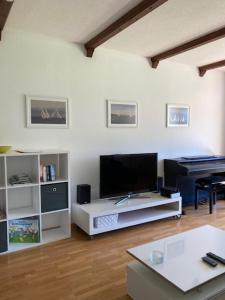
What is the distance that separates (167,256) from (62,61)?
8.58ft

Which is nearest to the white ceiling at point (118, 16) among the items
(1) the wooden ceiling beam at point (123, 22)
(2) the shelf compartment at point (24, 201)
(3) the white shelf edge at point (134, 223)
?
(1) the wooden ceiling beam at point (123, 22)

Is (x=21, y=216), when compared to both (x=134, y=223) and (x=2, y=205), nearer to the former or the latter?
(x=2, y=205)

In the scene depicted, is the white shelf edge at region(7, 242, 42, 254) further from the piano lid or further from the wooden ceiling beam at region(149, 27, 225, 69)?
the wooden ceiling beam at region(149, 27, 225, 69)

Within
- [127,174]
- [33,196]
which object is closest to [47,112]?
[33,196]

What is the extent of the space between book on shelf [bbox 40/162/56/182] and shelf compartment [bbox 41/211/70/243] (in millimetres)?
490

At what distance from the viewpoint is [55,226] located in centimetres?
335

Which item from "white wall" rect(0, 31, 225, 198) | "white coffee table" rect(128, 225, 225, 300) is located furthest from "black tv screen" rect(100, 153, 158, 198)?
"white coffee table" rect(128, 225, 225, 300)

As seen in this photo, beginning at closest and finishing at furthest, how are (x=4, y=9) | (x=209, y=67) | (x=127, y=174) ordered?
(x=4, y=9), (x=127, y=174), (x=209, y=67)

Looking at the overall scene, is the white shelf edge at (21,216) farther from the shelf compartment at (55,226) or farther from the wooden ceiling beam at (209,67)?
the wooden ceiling beam at (209,67)

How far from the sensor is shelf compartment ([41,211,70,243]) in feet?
10.1

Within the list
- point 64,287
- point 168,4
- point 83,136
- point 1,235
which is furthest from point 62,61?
point 64,287

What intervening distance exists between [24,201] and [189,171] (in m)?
2.36

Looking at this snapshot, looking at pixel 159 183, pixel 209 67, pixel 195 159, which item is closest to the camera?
pixel 159 183

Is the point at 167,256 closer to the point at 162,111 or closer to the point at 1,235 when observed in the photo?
the point at 1,235
